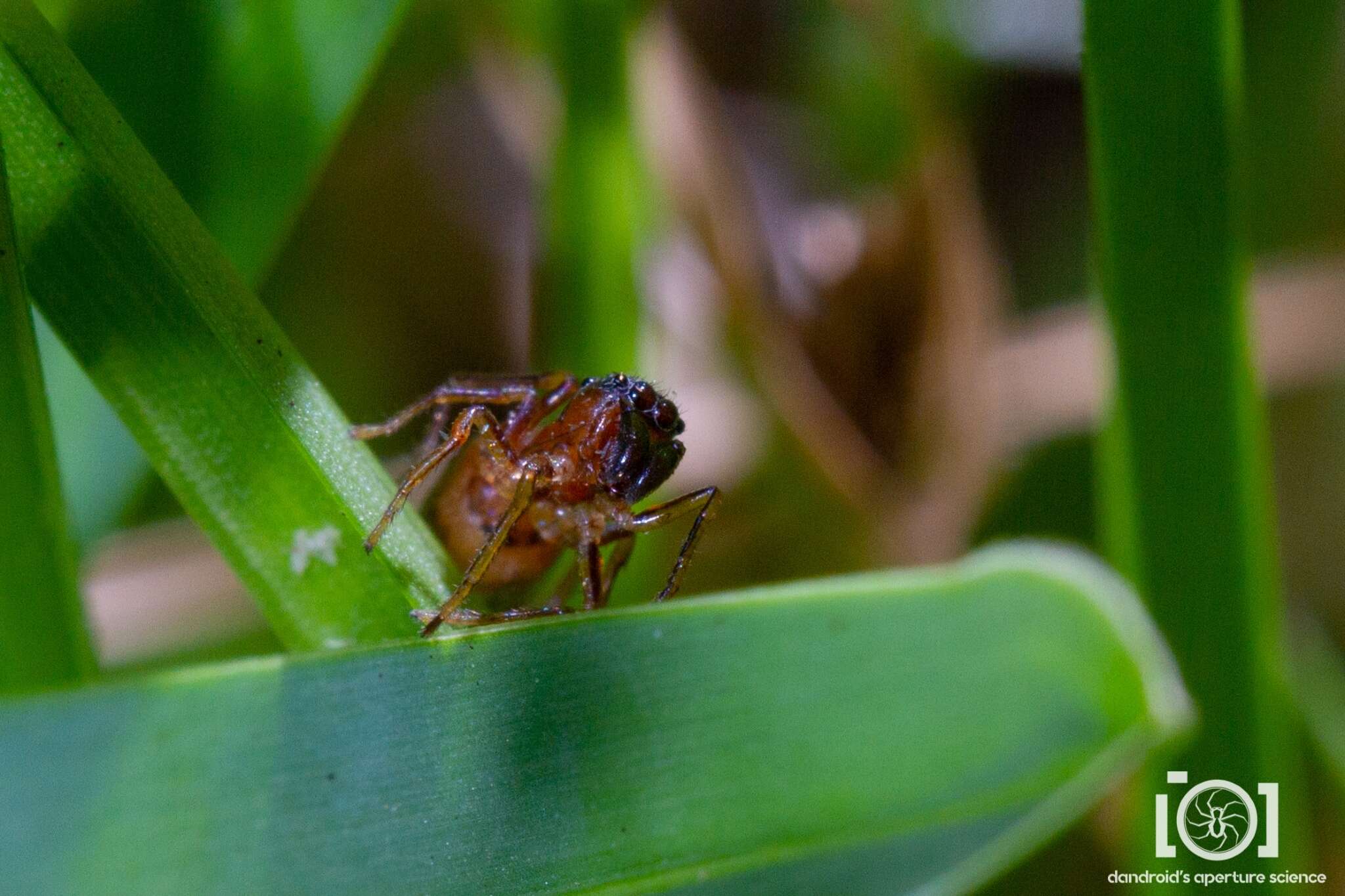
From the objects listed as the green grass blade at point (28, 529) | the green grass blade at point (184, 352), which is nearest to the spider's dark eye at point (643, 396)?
the green grass blade at point (184, 352)

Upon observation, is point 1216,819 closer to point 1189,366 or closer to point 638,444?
point 1189,366

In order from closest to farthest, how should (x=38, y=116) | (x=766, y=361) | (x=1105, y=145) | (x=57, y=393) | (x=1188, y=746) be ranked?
(x=38, y=116) → (x=1105, y=145) → (x=1188, y=746) → (x=57, y=393) → (x=766, y=361)

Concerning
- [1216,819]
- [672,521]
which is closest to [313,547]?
[672,521]

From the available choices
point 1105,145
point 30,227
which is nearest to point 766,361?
point 1105,145

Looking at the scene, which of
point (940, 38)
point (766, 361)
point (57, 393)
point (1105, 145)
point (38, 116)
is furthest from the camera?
point (940, 38)

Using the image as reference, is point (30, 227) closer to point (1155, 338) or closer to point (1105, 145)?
point (1105, 145)

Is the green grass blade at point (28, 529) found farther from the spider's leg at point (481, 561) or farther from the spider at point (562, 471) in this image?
the spider at point (562, 471)
